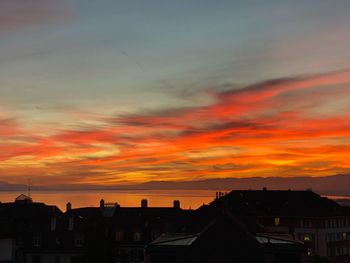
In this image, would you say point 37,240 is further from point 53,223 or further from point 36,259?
point 53,223

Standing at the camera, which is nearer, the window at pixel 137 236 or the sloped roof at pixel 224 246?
the sloped roof at pixel 224 246

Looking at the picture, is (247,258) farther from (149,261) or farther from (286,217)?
(286,217)

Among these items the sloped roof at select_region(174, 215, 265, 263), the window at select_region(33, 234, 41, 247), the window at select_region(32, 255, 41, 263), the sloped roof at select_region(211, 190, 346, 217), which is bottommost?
the window at select_region(32, 255, 41, 263)

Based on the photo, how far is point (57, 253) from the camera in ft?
311

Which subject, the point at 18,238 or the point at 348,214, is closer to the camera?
the point at 18,238

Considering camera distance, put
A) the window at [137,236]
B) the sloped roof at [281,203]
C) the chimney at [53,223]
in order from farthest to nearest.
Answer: the sloped roof at [281,203]
the window at [137,236]
the chimney at [53,223]

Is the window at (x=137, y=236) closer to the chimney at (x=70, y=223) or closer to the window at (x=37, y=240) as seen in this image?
the chimney at (x=70, y=223)

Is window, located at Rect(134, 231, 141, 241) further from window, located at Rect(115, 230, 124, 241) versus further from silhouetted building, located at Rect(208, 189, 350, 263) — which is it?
silhouetted building, located at Rect(208, 189, 350, 263)

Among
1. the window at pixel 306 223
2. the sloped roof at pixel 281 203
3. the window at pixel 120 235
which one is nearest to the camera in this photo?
the window at pixel 120 235

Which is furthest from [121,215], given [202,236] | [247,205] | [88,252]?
[202,236]

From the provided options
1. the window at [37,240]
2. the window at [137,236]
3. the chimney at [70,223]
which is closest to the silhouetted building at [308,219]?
the window at [137,236]

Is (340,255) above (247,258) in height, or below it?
below

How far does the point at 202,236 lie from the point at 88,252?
47.6 ft

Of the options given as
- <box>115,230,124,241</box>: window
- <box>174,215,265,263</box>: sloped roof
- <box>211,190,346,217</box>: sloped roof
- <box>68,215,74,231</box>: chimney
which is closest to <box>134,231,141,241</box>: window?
<box>115,230,124,241</box>: window
